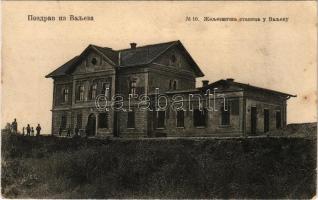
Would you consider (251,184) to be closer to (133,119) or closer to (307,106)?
(307,106)

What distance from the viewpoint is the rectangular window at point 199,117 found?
24.0 m

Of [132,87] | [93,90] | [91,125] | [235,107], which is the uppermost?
[132,87]

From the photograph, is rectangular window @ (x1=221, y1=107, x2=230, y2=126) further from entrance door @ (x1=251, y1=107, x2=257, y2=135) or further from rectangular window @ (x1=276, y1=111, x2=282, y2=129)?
rectangular window @ (x1=276, y1=111, x2=282, y2=129)

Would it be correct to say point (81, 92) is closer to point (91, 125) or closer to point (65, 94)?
point (91, 125)

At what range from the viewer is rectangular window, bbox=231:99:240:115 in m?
22.6

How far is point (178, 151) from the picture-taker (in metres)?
20.2

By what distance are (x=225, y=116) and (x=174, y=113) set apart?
3.32m

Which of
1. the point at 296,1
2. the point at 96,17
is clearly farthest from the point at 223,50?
A: the point at 96,17

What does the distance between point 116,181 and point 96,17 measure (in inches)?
251

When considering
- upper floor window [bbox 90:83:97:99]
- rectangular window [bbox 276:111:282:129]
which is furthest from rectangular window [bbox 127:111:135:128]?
rectangular window [bbox 276:111:282:129]

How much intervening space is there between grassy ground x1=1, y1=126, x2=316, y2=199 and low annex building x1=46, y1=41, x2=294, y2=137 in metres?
2.81

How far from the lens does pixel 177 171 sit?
60.3ft

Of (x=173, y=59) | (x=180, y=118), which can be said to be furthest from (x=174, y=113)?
(x=173, y=59)

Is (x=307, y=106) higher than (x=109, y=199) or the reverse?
higher
